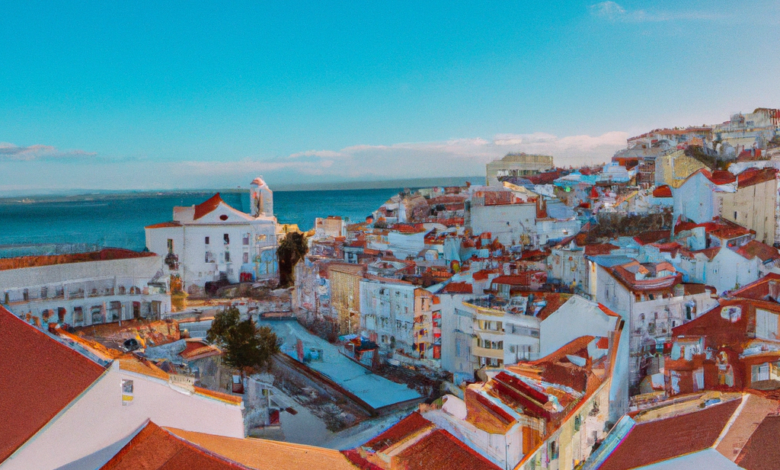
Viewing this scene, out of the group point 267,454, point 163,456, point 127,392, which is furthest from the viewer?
point 267,454

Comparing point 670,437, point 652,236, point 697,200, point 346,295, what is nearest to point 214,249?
point 346,295

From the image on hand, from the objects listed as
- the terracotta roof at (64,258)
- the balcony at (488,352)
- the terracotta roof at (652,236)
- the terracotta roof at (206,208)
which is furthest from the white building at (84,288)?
the terracotta roof at (652,236)

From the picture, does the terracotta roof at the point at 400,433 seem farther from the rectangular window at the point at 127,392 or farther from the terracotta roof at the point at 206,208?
the terracotta roof at the point at 206,208

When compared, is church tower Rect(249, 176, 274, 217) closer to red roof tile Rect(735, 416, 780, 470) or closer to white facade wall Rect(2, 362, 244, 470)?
white facade wall Rect(2, 362, 244, 470)

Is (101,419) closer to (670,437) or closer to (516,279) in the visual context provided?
(670,437)

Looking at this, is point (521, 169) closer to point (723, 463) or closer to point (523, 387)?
point (523, 387)

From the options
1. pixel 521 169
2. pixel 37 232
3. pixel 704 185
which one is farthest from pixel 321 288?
pixel 37 232
